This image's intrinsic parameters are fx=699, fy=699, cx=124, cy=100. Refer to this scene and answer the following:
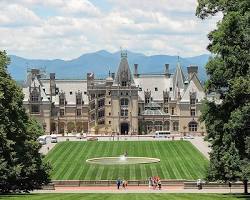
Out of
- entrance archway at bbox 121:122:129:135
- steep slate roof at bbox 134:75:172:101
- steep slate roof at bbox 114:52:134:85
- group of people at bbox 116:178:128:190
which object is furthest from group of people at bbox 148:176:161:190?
steep slate roof at bbox 134:75:172:101

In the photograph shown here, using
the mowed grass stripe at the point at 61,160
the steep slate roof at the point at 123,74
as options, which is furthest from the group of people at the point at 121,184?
the steep slate roof at the point at 123,74

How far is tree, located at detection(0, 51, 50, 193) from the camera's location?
153ft

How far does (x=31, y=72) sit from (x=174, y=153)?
176 ft

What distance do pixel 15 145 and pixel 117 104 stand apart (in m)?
83.7

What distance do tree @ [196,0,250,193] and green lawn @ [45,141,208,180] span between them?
13.3 meters

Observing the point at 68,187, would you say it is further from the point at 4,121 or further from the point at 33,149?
the point at 4,121

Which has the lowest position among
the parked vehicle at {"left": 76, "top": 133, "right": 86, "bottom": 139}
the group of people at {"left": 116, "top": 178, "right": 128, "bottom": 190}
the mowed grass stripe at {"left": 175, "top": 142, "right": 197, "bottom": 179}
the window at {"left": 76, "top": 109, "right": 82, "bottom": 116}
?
the group of people at {"left": 116, "top": 178, "right": 128, "bottom": 190}

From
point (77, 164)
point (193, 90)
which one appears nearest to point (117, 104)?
point (193, 90)

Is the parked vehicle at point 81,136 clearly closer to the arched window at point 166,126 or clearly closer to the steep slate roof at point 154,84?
the steep slate roof at point 154,84

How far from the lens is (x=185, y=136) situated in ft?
416

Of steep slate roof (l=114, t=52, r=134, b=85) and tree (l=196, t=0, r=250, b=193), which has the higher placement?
steep slate roof (l=114, t=52, r=134, b=85)

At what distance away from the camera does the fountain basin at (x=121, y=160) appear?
278ft

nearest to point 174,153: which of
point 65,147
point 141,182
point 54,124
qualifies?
point 65,147

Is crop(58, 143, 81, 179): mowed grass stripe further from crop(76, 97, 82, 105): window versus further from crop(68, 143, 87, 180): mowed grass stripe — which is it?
crop(76, 97, 82, 105): window
